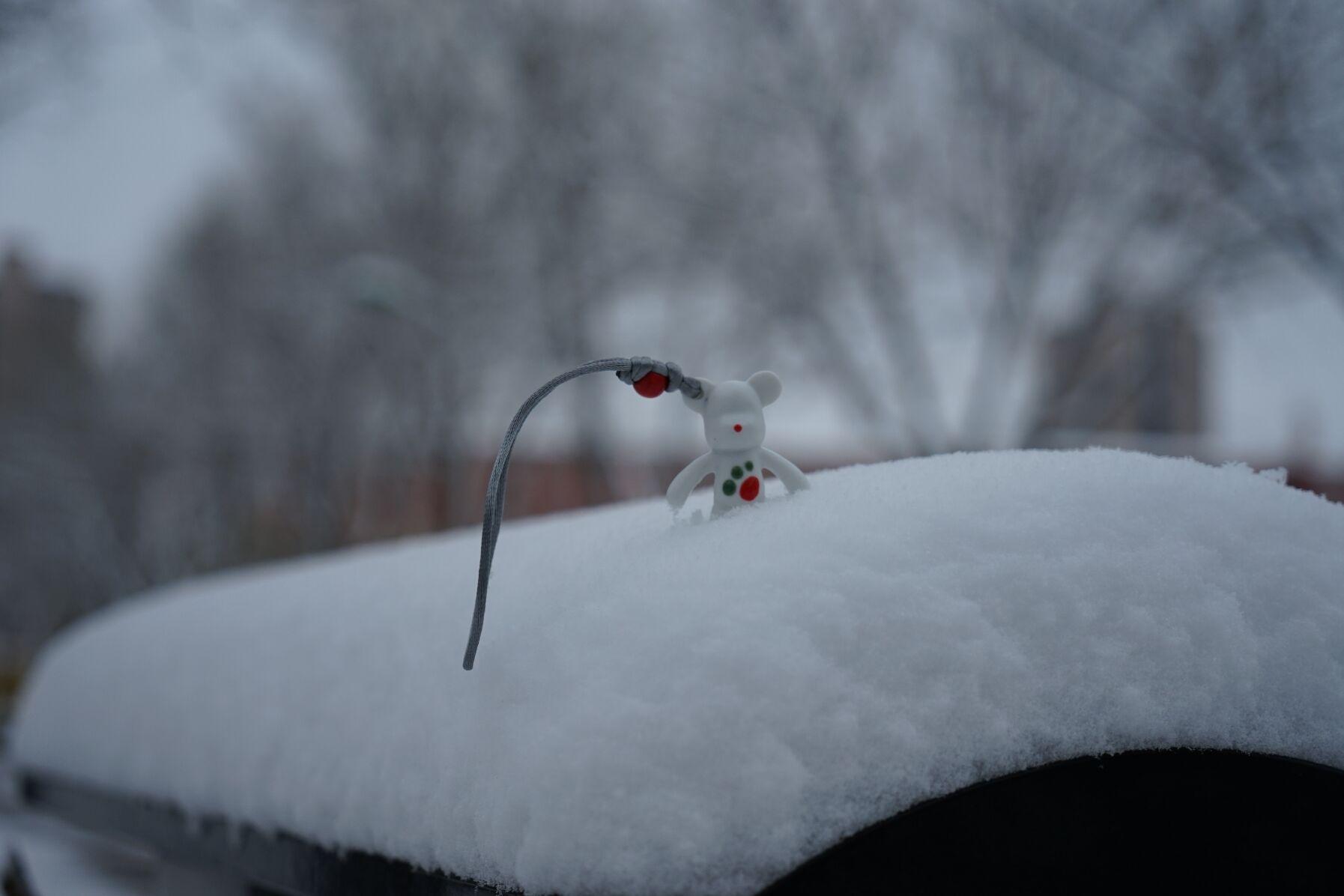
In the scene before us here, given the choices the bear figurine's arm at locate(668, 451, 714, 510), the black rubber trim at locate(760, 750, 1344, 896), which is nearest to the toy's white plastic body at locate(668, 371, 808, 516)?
the bear figurine's arm at locate(668, 451, 714, 510)

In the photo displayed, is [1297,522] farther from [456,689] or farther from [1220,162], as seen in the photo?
[1220,162]

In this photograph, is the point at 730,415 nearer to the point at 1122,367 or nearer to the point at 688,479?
the point at 688,479

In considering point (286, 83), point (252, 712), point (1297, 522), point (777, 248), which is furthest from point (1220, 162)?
point (286, 83)

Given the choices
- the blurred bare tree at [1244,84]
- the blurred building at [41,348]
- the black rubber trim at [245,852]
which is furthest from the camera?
the blurred building at [41,348]

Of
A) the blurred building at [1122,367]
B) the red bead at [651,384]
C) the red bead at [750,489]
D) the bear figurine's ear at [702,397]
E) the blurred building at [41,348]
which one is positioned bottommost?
the red bead at [750,489]

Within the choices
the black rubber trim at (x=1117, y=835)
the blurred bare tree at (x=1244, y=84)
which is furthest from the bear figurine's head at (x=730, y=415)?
the blurred bare tree at (x=1244, y=84)

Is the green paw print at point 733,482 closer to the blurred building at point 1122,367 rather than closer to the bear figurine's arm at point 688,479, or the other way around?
the bear figurine's arm at point 688,479

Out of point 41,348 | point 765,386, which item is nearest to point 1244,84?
point 765,386

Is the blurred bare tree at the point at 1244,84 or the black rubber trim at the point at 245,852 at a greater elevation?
the blurred bare tree at the point at 1244,84
